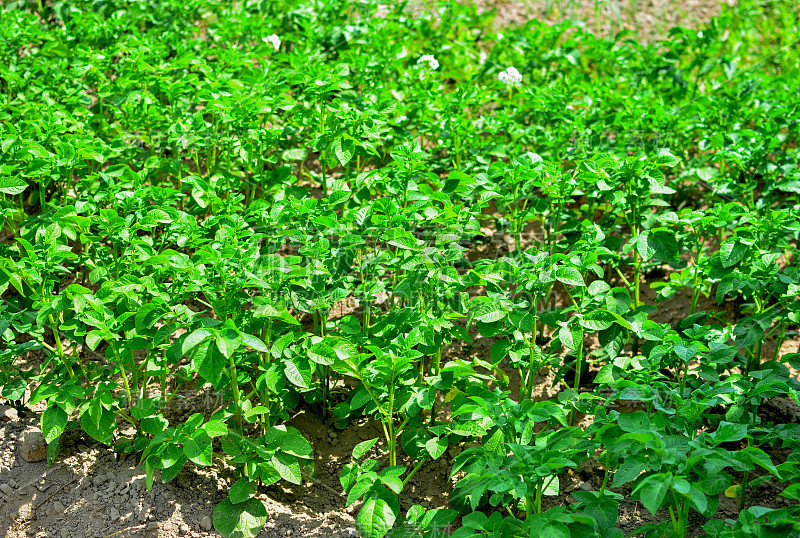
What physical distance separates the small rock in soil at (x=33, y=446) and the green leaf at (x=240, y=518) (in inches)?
27.6

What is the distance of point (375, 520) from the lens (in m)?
2.20

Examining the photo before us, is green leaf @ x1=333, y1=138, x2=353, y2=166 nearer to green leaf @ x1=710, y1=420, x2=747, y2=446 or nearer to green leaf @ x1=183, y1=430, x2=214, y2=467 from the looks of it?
green leaf @ x1=183, y1=430, x2=214, y2=467

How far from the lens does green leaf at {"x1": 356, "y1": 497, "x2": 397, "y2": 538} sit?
219 cm

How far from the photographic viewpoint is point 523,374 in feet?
9.11

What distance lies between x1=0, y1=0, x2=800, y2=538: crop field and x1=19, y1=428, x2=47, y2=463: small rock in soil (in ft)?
0.04

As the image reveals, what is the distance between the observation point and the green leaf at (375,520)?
7.18ft

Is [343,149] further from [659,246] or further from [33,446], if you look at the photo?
[33,446]

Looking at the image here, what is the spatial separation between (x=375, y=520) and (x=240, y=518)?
50 centimetres

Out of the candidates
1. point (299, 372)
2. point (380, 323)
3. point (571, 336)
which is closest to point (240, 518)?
point (299, 372)

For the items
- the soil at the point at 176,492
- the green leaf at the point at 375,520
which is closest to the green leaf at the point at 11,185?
the soil at the point at 176,492

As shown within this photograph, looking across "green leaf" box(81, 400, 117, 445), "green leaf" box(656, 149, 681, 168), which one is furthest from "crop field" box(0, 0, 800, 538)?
"green leaf" box(656, 149, 681, 168)

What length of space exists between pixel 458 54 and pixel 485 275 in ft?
7.37

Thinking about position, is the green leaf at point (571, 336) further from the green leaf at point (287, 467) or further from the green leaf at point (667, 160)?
the green leaf at point (287, 467)

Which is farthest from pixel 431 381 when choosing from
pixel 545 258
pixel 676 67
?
pixel 676 67
